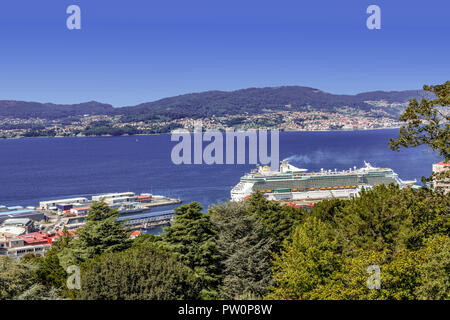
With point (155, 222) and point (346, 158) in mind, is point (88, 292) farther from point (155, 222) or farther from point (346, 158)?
point (346, 158)

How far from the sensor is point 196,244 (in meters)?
10.9

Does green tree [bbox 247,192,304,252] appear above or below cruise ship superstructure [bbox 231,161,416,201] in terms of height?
above

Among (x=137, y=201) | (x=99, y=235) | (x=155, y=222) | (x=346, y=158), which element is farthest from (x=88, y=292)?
(x=346, y=158)

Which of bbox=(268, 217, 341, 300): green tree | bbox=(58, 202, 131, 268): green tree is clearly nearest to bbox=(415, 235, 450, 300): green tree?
bbox=(268, 217, 341, 300): green tree

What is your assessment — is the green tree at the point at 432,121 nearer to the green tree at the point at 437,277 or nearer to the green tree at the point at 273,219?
the green tree at the point at 437,277

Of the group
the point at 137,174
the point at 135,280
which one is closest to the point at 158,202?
the point at 137,174

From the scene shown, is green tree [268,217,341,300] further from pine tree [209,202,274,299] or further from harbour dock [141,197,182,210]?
harbour dock [141,197,182,210]

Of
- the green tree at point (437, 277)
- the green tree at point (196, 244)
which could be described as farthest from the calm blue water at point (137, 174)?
the green tree at point (437, 277)

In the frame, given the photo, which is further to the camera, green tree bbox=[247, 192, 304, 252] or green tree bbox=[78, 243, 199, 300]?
green tree bbox=[247, 192, 304, 252]

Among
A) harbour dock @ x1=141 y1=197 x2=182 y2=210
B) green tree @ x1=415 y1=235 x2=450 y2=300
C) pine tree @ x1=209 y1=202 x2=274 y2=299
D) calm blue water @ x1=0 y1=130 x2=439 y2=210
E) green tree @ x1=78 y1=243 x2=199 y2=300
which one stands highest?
green tree @ x1=415 y1=235 x2=450 y2=300

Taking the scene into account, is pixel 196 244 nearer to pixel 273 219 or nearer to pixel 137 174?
pixel 273 219

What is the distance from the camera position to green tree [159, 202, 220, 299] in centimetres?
1058

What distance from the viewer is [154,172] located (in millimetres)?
70125

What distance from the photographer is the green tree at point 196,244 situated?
416 inches
